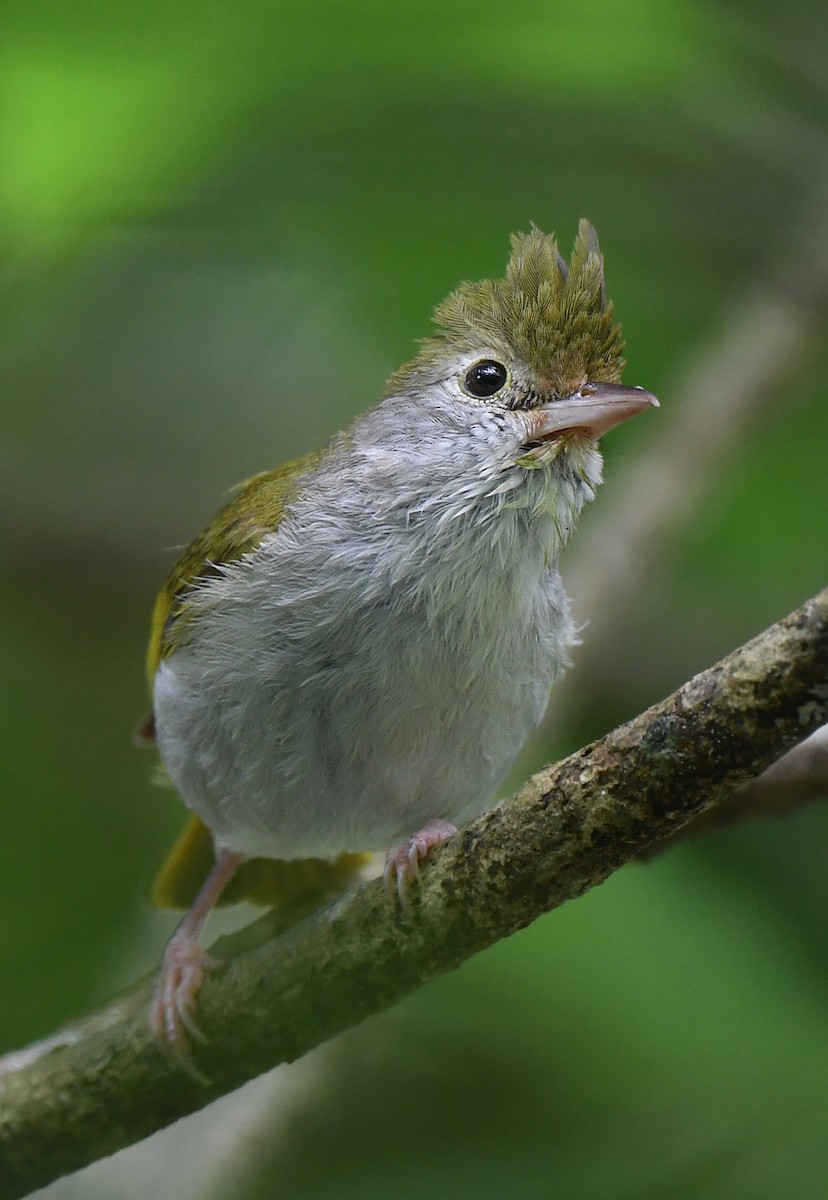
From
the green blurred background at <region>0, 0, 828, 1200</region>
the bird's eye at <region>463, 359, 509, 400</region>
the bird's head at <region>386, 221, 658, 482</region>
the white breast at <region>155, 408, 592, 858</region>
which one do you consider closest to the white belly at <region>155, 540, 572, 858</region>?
the white breast at <region>155, 408, 592, 858</region>

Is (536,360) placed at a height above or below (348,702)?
above

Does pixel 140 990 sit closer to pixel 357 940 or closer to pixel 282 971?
pixel 282 971

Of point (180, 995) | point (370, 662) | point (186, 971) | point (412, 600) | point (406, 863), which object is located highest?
point (412, 600)

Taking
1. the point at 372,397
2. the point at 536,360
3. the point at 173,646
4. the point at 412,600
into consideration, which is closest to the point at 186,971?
the point at 173,646

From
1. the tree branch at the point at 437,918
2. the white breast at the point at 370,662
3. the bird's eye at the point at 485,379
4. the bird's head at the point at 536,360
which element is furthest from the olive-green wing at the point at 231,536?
the tree branch at the point at 437,918

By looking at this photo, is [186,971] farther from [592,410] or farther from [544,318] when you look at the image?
[544,318]

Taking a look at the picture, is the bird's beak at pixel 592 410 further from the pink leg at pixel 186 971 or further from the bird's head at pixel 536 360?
the pink leg at pixel 186 971
